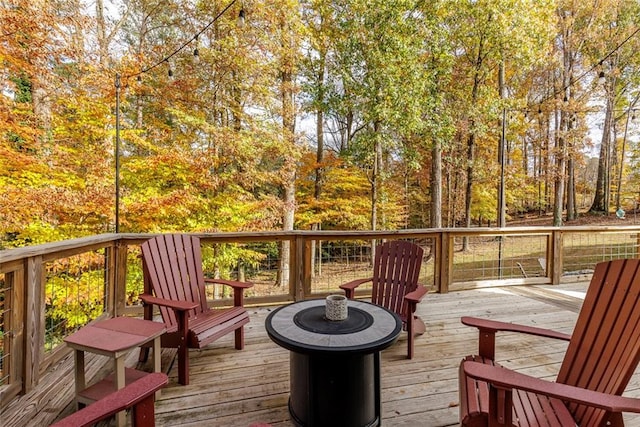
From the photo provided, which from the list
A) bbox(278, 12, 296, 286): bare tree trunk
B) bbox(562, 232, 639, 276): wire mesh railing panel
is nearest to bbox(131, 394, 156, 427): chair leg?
bbox(562, 232, 639, 276): wire mesh railing panel

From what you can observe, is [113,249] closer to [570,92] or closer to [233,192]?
[233,192]

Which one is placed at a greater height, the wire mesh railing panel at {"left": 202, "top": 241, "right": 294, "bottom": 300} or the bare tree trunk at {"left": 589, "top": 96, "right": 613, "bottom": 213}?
the bare tree trunk at {"left": 589, "top": 96, "right": 613, "bottom": 213}

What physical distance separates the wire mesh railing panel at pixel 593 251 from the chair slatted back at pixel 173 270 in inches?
202

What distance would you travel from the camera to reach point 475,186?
12.0 metres

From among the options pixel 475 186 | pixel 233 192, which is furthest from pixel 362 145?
pixel 475 186

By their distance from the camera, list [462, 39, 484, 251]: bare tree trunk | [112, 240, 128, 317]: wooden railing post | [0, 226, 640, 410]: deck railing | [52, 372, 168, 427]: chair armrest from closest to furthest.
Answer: [52, 372, 168, 427]: chair armrest → [0, 226, 640, 410]: deck railing → [112, 240, 128, 317]: wooden railing post → [462, 39, 484, 251]: bare tree trunk

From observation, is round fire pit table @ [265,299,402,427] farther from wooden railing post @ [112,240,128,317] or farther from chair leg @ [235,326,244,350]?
wooden railing post @ [112,240,128,317]

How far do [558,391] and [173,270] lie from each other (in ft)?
8.54

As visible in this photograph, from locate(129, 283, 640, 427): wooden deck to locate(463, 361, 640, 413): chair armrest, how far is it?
0.95m

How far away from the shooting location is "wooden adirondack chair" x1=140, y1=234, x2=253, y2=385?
2.29 m

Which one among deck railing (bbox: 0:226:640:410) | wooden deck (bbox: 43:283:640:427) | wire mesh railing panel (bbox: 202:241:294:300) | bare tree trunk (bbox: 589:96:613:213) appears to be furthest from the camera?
bare tree trunk (bbox: 589:96:613:213)

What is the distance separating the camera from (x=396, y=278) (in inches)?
122

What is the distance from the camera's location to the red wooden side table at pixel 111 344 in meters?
1.70

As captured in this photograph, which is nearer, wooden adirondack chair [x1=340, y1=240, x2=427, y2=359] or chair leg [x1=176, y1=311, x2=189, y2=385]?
chair leg [x1=176, y1=311, x2=189, y2=385]
